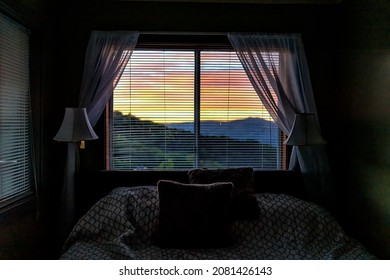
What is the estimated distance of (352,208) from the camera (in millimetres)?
2336

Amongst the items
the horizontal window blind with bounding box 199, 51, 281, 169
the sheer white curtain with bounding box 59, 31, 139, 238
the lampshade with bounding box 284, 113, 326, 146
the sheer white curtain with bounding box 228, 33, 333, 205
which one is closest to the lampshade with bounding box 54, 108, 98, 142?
the sheer white curtain with bounding box 59, 31, 139, 238

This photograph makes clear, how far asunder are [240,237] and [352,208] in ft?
3.50

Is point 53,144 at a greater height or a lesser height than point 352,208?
greater

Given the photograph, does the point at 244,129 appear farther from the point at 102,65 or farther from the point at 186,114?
the point at 102,65

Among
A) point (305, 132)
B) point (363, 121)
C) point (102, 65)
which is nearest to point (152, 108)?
point (102, 65)

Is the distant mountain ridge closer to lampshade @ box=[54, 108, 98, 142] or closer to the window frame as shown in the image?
the window frame

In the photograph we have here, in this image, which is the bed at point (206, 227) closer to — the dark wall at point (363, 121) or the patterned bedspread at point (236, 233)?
the patterned bedspread at point (236, 233)

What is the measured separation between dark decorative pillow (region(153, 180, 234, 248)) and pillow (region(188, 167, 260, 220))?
0.16m

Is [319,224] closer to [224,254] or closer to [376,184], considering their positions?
[376,184]

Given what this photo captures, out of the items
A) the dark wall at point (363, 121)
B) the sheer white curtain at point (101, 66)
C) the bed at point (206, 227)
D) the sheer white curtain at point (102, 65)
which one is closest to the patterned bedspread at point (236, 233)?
the bed at point (206, 227)

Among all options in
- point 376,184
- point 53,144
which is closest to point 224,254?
point 376,184

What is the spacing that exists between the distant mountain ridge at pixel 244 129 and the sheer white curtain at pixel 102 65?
0.66 m

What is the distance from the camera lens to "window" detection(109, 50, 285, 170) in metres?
2.53

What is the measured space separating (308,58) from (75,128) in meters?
1.91
